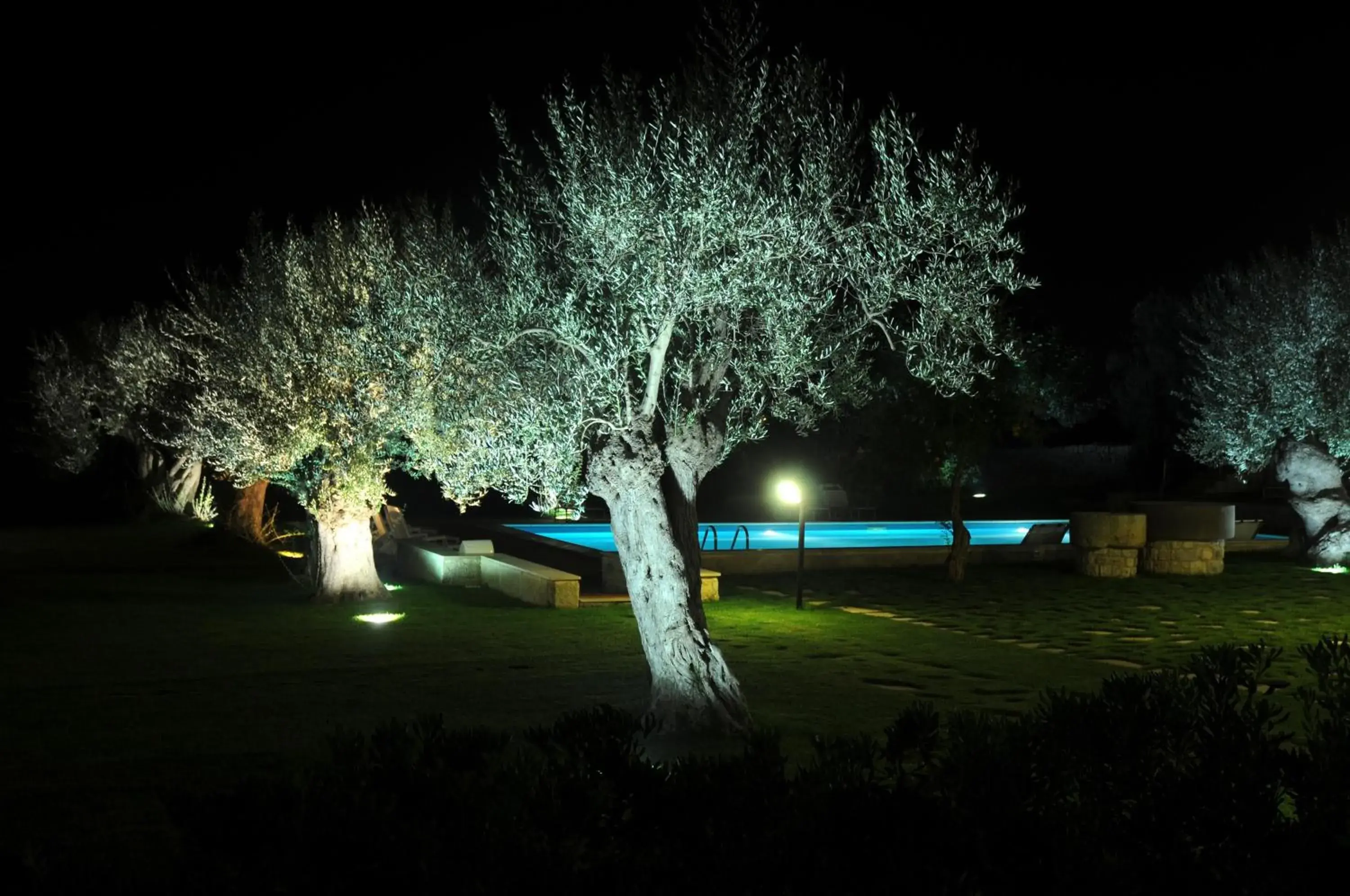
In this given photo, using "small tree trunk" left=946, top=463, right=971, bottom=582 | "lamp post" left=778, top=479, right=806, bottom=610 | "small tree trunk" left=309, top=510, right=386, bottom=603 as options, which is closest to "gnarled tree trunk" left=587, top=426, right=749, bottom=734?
"lamp post" left=778, top=479, right=806, bottom=610

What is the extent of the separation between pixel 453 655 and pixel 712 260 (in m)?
6.63

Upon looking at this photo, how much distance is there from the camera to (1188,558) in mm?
24906

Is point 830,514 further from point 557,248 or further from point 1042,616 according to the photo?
point 557,248

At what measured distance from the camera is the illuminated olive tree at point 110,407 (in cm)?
3412

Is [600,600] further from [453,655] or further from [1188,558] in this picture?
[1188,558]

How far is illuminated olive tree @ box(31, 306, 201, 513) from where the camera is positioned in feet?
112

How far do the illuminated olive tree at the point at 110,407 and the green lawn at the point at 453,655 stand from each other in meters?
9.89

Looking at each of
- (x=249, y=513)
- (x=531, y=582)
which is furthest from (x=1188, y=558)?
(x=249, y=513)

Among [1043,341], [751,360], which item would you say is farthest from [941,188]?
[1043,341]

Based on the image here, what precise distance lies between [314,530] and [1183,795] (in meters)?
16.8

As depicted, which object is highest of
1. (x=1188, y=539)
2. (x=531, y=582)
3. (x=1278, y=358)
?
(x=1278, y=358)

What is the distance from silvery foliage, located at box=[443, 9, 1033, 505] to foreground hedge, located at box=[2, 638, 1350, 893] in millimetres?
5744

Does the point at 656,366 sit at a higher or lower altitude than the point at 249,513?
higher

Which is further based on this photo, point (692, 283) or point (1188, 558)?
point (1188, 558)
